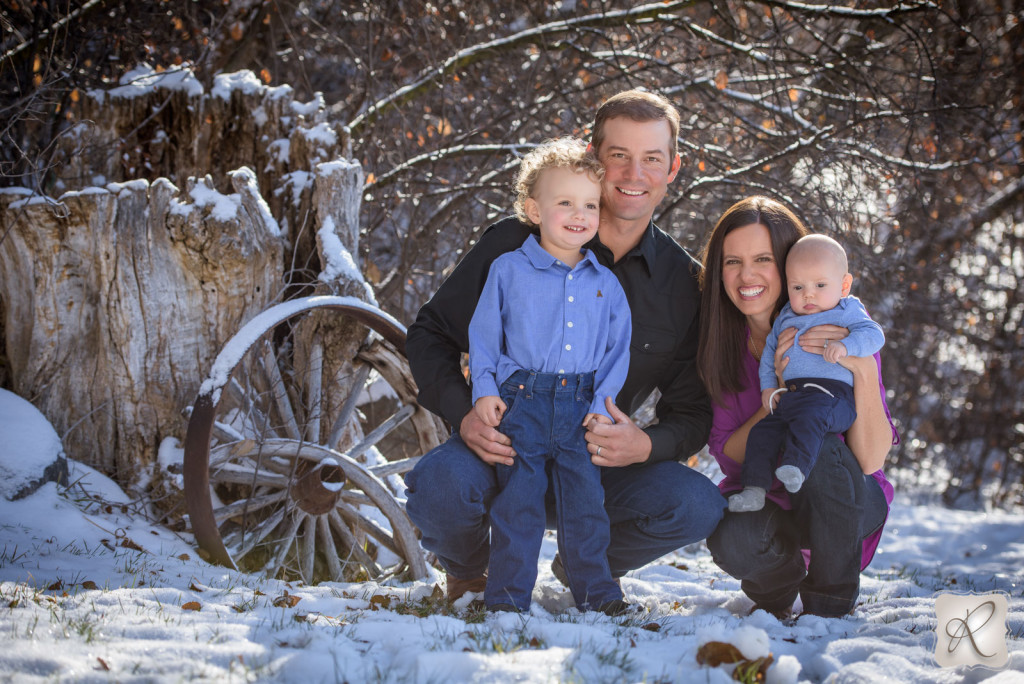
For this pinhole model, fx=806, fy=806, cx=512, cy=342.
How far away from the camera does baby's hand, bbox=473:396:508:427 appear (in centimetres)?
273

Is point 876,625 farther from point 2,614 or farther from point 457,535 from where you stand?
point 2,614

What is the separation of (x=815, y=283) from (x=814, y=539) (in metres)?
0.90

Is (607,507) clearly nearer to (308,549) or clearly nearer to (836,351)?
(836,351)

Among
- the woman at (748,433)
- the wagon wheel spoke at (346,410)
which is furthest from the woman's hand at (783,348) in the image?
the wagon wheel spoke at (346,410)

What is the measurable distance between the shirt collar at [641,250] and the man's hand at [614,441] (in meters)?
0.60

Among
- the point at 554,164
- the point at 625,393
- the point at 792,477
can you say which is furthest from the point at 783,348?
the point at 554,164

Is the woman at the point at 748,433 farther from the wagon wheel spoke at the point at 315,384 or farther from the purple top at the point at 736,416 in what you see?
the wagon wheel spoke at the point at 315,384

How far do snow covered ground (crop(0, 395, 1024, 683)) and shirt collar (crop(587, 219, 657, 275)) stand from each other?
50.2 inches

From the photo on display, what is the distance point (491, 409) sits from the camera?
8.97ft

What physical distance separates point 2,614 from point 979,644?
258 centimetres

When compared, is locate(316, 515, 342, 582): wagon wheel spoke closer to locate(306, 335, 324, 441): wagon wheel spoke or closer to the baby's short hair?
locate(306, 335, 324, 441): wagon wheel spoke

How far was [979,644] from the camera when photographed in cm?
214

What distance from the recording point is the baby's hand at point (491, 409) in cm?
273

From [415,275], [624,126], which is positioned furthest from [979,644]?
[415,275]
